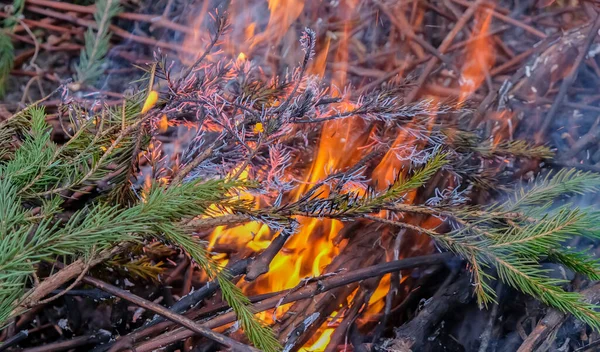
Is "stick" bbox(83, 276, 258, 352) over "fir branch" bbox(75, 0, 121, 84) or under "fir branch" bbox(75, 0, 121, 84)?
under

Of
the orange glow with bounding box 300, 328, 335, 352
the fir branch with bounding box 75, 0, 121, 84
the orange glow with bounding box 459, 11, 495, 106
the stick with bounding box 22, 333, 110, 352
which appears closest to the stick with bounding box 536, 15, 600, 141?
the orange glow with bounding box 459, 11, 495, 106

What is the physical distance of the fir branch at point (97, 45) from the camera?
1521 millimetres

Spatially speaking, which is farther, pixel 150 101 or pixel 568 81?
pixel 568 81

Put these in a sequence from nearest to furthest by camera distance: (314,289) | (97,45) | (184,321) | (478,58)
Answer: (184,321), (314,289), (478,58), (97,45)

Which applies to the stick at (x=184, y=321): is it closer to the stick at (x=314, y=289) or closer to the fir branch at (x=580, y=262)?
the stick at (x=314, y=289)

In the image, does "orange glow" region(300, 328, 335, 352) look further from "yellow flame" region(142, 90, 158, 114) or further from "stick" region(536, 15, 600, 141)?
"stick" region(536, 15, 600, 141)

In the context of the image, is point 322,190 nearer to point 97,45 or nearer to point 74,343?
point 74,343

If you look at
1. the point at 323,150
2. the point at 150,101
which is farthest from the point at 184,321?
the point at 323,150

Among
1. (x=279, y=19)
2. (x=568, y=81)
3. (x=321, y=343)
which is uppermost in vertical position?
(x=279, y=19)

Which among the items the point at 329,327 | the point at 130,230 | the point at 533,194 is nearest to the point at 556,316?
the point at 533,194

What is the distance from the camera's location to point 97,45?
1.54 m

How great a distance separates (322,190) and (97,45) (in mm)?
882

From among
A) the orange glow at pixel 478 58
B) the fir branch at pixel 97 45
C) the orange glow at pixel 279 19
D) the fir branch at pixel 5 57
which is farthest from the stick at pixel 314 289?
the fir branch at pixel 5 57

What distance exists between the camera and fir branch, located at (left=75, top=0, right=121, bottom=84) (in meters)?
1.52
